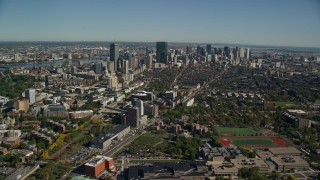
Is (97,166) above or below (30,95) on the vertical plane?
below

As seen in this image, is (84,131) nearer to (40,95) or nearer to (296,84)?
(40,95)

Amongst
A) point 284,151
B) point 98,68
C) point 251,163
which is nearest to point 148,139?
point 251,163

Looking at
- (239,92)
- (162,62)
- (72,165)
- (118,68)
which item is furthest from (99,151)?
(162,62)

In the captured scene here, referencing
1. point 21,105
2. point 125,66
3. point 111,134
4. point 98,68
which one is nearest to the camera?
point 111,134

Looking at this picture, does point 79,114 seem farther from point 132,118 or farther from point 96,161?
point 96,161

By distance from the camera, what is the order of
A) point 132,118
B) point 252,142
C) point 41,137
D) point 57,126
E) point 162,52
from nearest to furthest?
point 41,137, point 252,142, point 57,126, point 132,118, point 162,52

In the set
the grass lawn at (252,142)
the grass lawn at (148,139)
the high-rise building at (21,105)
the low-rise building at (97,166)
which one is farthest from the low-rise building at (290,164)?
the high-rise building at (21,105)
